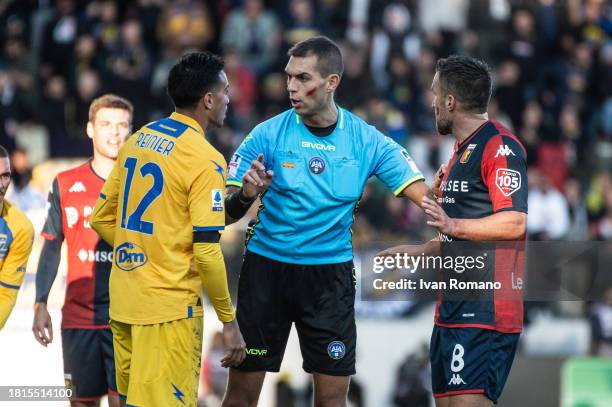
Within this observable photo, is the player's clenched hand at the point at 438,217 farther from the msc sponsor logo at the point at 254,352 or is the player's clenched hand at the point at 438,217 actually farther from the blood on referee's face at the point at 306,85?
the msc sponsor logo at the point at 254,352

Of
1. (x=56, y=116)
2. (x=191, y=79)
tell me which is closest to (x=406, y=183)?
(x=191, y=79)

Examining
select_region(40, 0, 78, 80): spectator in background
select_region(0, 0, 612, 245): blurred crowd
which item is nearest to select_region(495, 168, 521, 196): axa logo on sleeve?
select_region(0, 0, 612, 245): blurred crowd

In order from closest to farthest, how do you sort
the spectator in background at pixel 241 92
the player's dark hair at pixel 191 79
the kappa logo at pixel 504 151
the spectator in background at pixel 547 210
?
the player's dark hair at pixel 191 79
the kappa logo at pixel 504 151
the spectator in background at pixel 547 210
the spectator in background at pixel 241 92

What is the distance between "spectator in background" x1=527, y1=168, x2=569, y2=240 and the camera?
13383 mm

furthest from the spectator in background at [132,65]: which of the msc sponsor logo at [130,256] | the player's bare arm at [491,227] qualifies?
the player's bare arm at [491,227]

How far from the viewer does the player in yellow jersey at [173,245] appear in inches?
238

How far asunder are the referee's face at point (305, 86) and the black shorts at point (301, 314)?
993 mm

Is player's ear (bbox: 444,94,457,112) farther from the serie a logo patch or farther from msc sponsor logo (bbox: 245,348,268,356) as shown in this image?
msc sponsor logo (bbox: 245,348,268,356)

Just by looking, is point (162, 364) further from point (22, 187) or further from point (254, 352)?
point (22, 187)

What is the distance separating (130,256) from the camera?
620cm

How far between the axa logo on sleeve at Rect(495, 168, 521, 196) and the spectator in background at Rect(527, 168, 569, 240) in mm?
7057

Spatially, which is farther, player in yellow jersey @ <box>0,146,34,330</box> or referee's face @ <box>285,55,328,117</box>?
player in yellow jersey @ <box>0,146,34,330</box>

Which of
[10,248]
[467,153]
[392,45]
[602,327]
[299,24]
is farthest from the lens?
[392,45]

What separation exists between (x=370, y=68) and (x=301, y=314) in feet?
29.3
